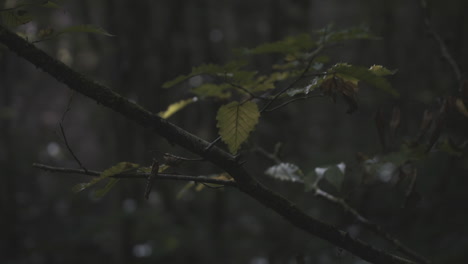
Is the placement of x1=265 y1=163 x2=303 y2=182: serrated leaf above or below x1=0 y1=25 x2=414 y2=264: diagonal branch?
below

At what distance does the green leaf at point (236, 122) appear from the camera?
898mm

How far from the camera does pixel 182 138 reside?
841 mm

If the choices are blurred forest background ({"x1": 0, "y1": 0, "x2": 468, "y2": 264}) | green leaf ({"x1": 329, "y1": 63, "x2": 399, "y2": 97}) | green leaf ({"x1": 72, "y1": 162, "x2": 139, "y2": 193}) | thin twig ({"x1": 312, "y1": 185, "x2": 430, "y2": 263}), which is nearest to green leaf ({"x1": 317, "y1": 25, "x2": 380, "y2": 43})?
green leaf ({"x1": 329, "y1": 63, "x2": 399, "y2": 97})

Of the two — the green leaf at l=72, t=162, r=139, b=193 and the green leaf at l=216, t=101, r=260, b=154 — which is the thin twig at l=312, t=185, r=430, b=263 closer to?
the green leaf at l=216, t=101, r=260, b=154

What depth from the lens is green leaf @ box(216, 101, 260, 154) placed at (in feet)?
2.95

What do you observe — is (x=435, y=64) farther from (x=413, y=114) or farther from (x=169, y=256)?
(x=169, y=256)

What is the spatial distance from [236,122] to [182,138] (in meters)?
0.14

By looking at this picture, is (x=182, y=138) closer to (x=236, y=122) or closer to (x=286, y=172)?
(x=236, y=122)

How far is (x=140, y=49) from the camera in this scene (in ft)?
14.5

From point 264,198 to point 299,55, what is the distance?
1.68 feet

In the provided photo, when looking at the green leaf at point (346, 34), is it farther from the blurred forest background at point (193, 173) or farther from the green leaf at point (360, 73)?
the blurred forest background at point (193, 173)

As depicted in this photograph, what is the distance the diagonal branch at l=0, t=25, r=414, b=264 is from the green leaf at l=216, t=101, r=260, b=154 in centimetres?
4

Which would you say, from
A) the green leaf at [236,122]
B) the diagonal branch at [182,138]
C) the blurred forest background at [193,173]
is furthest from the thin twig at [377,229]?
the blurred forest background at [193,173]

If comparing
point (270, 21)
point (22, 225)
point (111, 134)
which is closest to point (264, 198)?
point (270, 21)
